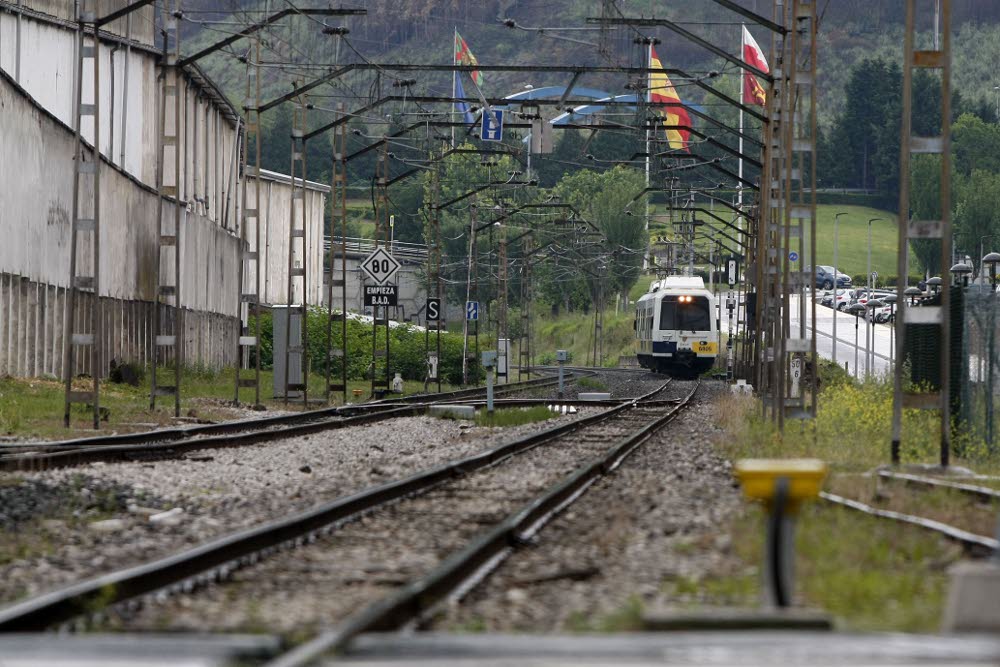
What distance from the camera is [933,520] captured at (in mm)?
11625

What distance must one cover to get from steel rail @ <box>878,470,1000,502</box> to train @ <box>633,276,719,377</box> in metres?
45.1

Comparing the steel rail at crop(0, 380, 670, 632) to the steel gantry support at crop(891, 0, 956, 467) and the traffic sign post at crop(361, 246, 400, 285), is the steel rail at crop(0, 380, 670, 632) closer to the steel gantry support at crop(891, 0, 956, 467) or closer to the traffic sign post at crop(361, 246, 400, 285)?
the steel gantry support at crop(891, 0, 956, 467)

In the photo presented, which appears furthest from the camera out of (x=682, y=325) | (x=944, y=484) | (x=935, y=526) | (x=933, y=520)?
(x=682, y=325)

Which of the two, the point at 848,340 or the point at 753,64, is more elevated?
the point at 753,64

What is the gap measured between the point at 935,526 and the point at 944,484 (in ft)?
12.1

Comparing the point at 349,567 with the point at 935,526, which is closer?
the point at 349,567

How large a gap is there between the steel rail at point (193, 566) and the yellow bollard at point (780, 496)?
3.10m

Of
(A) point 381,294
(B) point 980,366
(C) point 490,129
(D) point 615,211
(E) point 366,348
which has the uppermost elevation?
(D) point 615,211

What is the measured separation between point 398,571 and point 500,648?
8.91 feet

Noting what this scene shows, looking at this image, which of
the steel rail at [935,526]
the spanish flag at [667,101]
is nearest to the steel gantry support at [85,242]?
the spanish flag at [667,101]

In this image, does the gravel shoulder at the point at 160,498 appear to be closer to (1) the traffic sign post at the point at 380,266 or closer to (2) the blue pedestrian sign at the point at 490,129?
(1) the traffic sign post at the point at 380,266

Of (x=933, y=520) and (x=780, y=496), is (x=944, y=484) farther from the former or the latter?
(x=780, y=496)

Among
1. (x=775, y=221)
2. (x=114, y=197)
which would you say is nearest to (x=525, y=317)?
(x=114, y=197)

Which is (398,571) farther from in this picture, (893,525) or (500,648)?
(893,525)
